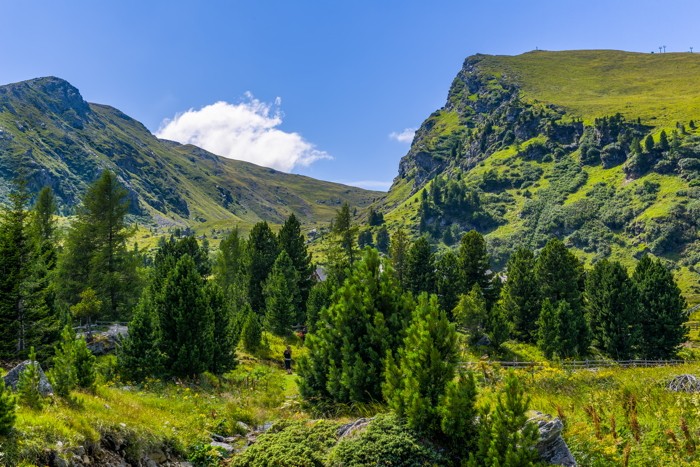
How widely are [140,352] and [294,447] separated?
44.4ft

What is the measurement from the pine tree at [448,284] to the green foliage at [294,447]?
1792 inches

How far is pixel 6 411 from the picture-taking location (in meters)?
7.31

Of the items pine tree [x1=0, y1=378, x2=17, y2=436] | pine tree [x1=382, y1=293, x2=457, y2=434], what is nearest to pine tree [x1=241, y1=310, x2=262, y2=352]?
pine tree [x1=382, y1=293, x2=457, y2=434]

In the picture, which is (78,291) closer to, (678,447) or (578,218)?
(678,447)

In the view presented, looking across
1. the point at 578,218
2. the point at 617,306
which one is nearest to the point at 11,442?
the point at 617,306

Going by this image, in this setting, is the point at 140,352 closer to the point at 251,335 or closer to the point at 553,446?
the point at 251,335

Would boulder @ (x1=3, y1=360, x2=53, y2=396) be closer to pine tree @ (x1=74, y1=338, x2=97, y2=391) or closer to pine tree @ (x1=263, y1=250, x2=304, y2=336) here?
pine tree @ (x1=74, y1=338, x2=97, y2=391)

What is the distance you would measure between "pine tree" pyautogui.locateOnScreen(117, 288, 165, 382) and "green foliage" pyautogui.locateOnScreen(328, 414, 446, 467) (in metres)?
14.1

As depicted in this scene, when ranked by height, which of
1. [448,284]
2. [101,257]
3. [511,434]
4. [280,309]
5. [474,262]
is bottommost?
[280,309]

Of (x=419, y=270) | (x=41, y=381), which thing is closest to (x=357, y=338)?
(x=41, y=381)

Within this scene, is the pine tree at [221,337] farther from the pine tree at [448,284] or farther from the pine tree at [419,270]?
the pine tree at [419,270]

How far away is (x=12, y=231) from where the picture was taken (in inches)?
933

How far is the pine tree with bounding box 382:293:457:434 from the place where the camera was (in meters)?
9.52

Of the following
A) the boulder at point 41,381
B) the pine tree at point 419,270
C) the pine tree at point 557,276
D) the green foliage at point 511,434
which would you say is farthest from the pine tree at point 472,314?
the boulder at point 41,381
